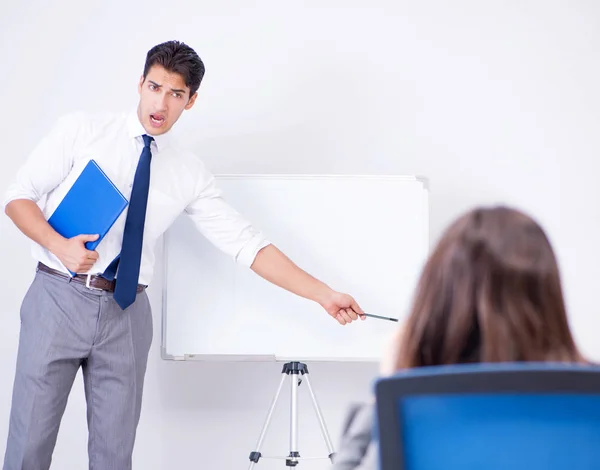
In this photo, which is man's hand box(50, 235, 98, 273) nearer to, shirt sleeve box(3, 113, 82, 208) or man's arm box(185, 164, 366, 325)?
shirt sleeve box(3, 113, 82, 208)

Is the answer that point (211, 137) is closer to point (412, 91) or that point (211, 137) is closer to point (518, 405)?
point (412, 91)

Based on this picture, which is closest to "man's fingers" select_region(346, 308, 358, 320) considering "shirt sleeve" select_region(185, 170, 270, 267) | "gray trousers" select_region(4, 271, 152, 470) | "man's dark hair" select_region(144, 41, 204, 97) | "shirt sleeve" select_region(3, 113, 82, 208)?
"shirt sleeve" select_region(185, 170, 270, 267)

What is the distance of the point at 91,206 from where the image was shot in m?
2.27

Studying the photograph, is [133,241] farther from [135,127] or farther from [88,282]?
[135,127]

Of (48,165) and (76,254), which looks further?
(48,165)

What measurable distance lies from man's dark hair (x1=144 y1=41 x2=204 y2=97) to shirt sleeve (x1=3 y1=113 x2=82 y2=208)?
0.32 metres

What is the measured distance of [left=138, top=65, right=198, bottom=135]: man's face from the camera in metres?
2.43

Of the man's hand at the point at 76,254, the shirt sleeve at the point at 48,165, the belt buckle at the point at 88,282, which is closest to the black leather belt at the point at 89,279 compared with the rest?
the belt buckle at the point at 88,282

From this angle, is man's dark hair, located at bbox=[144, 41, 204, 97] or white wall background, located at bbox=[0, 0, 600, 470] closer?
man's dark hair, located at bbox=[144, 41, 204, 97]

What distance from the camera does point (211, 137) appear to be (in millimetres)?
3252

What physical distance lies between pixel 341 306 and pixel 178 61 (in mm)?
958

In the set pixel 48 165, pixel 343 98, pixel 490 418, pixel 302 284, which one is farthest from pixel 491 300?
pixel 343 98

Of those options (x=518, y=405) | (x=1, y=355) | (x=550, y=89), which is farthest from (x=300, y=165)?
(x=518, y=405)

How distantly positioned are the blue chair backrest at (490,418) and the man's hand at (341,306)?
152cm
